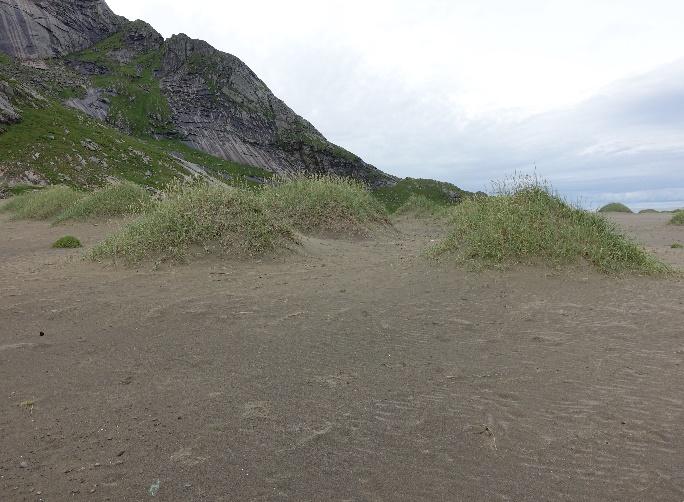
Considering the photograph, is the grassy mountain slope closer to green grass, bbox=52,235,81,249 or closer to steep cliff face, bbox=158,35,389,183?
green grass, bbox=52,235,81,249

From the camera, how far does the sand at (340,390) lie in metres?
3.09

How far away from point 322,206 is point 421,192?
4250cm

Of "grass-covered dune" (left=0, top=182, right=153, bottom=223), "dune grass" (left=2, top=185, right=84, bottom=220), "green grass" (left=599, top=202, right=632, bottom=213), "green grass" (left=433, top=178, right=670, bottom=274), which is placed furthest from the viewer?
"green grass" (left=599, top=202, right=632, bottom=213)

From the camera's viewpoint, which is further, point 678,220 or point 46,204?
point 678,220

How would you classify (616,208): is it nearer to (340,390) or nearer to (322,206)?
(322,206)

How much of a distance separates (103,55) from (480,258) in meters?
99.7

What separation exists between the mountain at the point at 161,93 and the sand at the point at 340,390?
50.8 m

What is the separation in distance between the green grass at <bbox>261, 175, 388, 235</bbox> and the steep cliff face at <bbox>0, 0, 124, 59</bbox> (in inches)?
3291

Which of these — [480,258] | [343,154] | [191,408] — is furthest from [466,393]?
[343,154]

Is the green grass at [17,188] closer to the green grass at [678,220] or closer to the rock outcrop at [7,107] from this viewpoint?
the rock outcrop at [7,107]

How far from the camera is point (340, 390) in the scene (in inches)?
170

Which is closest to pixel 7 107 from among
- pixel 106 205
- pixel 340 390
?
pixel 106 205

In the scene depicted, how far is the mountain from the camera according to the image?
70625mm

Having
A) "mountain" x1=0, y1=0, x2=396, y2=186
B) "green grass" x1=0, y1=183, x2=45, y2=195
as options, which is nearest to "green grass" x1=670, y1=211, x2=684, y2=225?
"green grass" x1=0, y1=183, x2=45, y2=195
